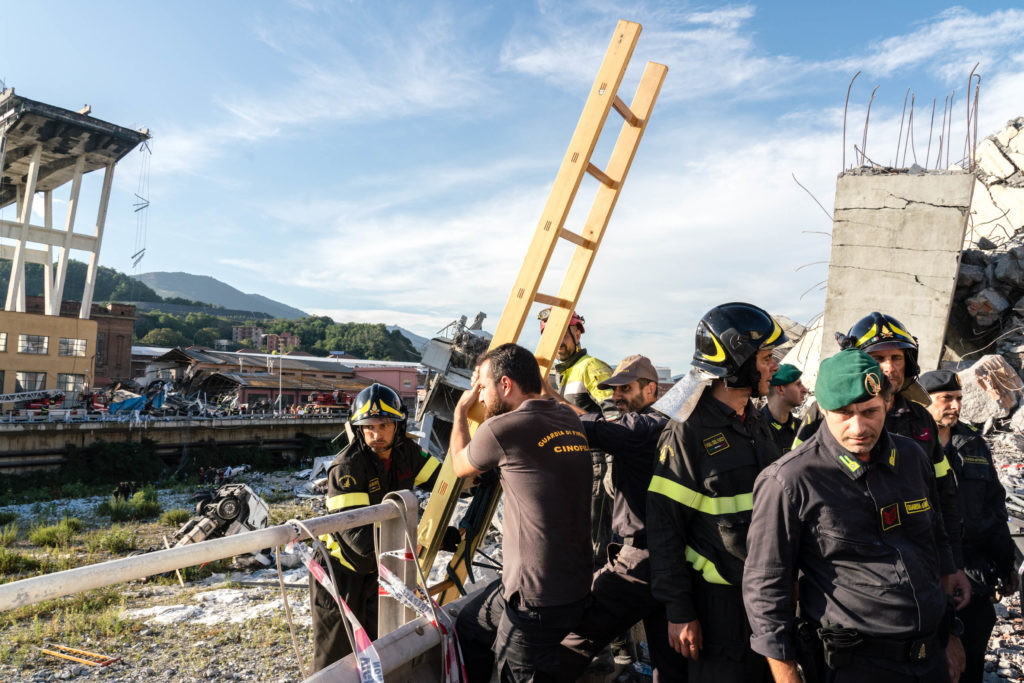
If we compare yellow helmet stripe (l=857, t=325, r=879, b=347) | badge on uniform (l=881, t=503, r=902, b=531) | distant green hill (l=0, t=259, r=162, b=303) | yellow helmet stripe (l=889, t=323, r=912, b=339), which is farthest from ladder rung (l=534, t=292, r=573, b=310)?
distant green hill (l=0, t=259, r=162, b=303)

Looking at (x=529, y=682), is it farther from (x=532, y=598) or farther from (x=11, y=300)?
(x=11, y=300)

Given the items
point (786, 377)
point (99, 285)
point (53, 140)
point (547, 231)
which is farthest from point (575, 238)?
point (99, 285)

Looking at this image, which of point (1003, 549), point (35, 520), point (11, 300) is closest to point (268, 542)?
point (1003, 549)

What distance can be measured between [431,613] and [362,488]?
4.09ft

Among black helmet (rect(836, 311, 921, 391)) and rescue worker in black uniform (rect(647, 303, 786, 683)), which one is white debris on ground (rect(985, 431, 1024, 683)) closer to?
black helmet (rect(836, 311, 921, 391))

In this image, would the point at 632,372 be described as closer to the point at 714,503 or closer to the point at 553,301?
the point at 553,301

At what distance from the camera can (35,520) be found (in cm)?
1855

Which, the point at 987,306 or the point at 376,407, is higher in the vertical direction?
the point at 987,306

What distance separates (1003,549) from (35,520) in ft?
73.0

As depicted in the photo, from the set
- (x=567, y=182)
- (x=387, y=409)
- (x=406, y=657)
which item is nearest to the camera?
(x=406, y=657)

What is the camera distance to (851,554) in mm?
2053

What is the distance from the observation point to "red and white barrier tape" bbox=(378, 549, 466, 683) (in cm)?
250

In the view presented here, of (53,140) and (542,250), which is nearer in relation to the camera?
(542,250)

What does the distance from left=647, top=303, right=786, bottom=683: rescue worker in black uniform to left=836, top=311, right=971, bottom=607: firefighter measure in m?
0.63
